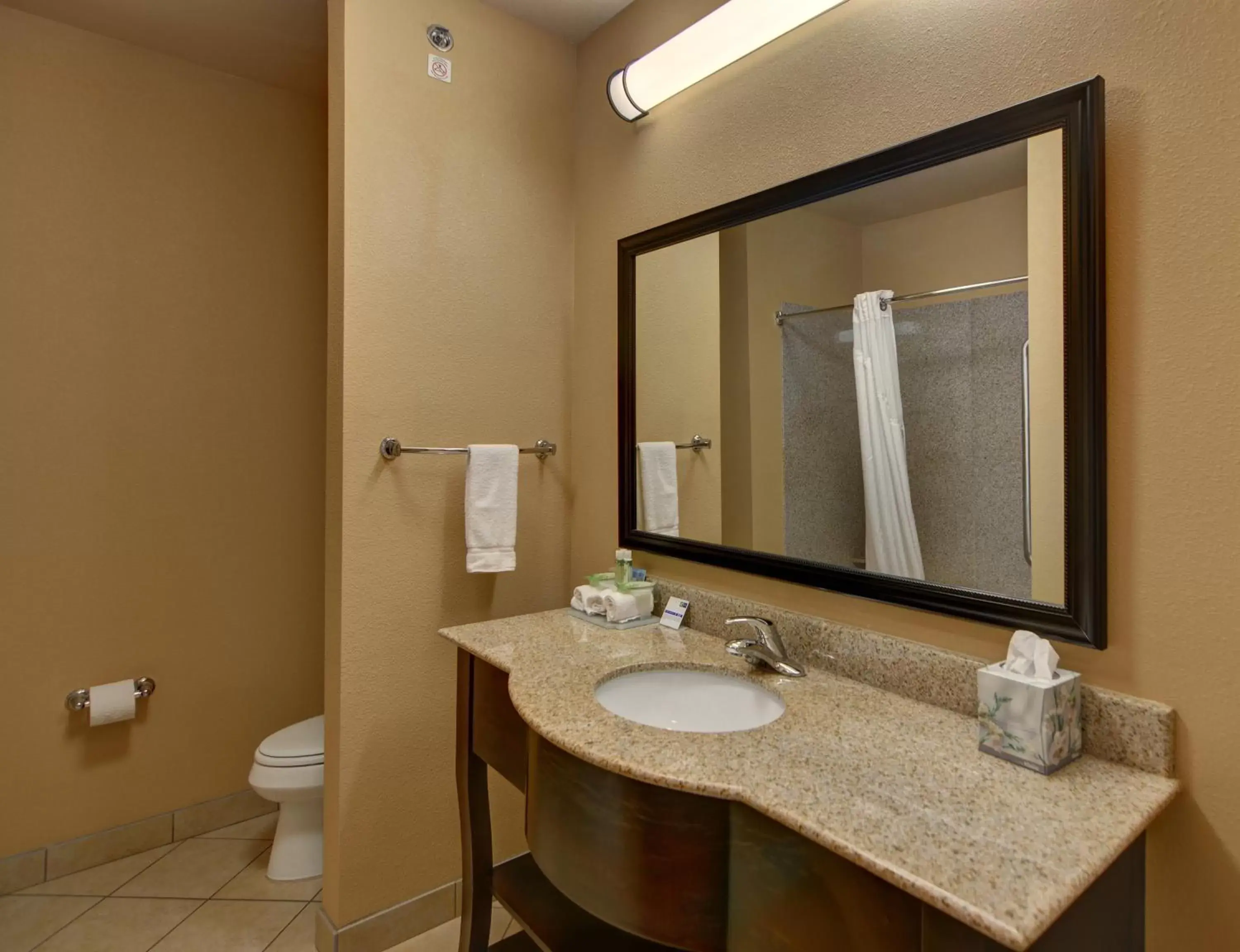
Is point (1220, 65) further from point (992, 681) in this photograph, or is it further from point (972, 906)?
point (972, 906)

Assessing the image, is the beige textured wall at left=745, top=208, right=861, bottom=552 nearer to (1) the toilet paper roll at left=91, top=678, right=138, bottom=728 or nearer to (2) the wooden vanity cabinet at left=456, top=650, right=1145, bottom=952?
(2) the wooden vanity cabinet at left=456, top=650, right=1145, bottom=952

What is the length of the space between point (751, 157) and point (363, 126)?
0.93 meters

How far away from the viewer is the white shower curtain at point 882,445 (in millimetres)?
1252

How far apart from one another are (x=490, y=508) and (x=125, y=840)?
5.22 feet

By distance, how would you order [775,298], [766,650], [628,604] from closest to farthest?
[766,650], [775,298], [628,604]

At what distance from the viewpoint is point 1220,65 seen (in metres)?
0.90

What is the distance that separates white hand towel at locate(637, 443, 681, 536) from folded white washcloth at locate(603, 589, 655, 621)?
0.17m

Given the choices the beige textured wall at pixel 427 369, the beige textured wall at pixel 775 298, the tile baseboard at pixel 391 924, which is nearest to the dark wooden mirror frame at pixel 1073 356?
the beige textured wall at pixel 775 298

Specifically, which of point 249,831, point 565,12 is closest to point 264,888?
point 249,831

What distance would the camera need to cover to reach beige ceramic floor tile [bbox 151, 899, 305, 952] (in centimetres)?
174

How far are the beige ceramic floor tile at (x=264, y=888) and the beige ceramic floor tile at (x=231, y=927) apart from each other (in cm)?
2

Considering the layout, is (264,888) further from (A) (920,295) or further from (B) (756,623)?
(A) (920,295)

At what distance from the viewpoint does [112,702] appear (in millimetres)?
2045

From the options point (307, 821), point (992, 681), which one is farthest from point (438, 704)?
point (992, 681)
